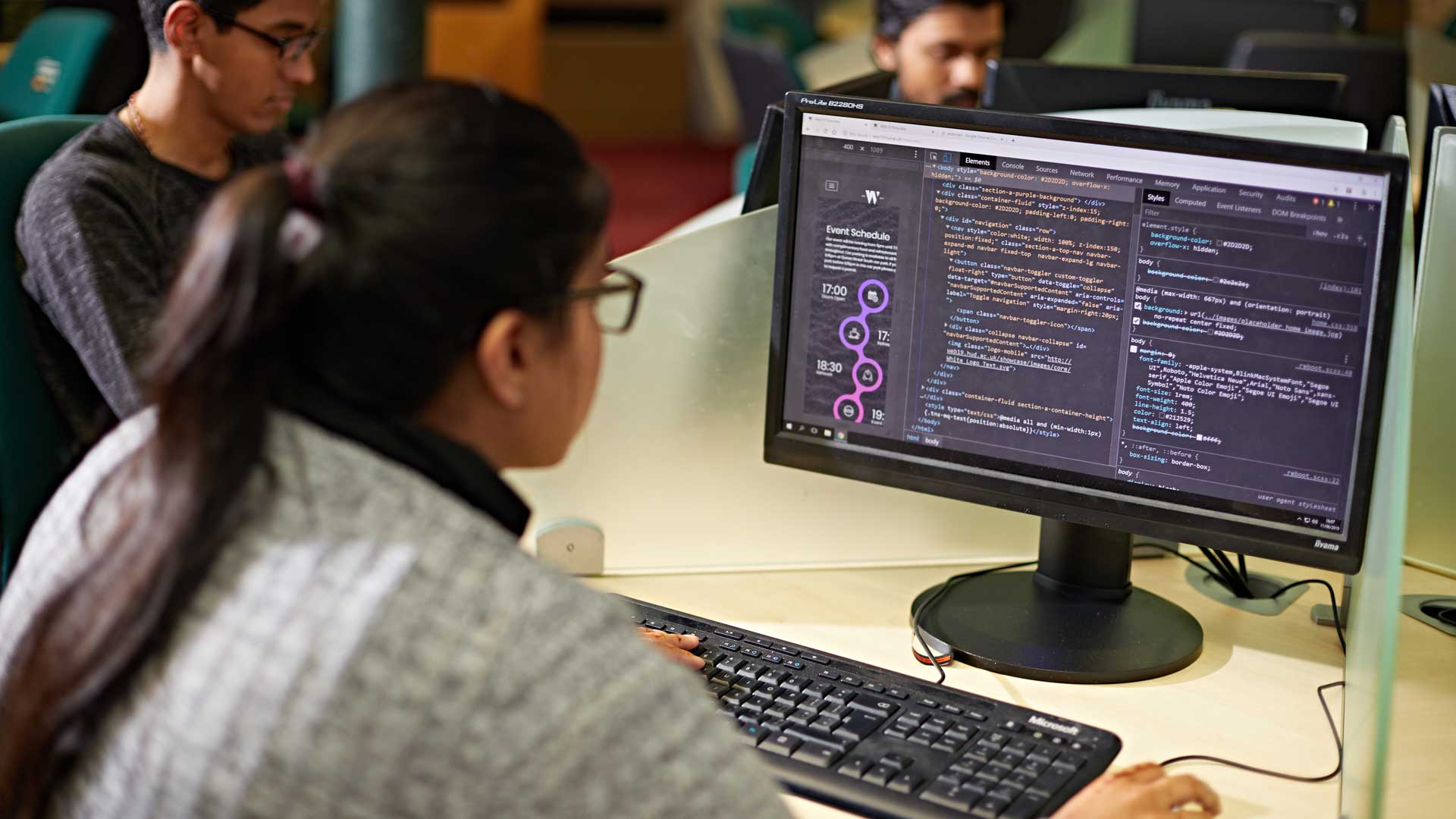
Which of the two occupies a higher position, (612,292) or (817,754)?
(612,292)

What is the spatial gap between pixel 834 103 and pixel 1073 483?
0.41 meters

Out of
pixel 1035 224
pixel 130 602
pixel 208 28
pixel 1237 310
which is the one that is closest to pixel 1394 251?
pixel 1237 310

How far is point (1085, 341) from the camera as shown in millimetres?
1310

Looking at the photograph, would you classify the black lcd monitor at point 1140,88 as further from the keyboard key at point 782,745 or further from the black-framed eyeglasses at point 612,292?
the keyboard key at point 782,745

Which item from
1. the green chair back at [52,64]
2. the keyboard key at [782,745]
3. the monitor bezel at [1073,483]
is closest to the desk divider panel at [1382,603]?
the monitor bezel at [1073,483]

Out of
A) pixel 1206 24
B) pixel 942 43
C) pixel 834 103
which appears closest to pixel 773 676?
pixel 834 103

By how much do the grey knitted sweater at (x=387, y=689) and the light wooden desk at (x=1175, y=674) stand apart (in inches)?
13.6

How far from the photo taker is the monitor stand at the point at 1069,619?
134 centimetres

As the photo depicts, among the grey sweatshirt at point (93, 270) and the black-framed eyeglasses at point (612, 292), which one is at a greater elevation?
the black-framed eyeglasses at point (612, 292)

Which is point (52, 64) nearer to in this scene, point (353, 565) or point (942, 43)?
point (942, 43)

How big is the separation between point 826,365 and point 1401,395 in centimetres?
54

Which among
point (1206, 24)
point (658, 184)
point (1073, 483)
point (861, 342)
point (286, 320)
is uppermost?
point (1206, 24)

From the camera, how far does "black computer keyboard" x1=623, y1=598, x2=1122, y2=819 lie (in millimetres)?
1105

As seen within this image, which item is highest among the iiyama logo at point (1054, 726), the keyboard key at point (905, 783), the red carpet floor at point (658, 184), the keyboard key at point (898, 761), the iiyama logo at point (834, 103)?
the iiyama logo at point (834, 103)
